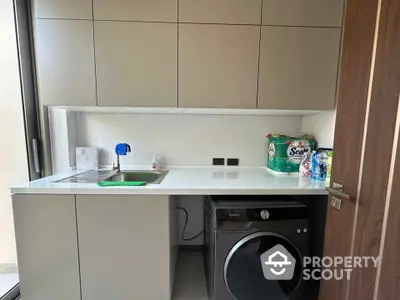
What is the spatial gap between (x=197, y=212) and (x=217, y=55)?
1431 millimetres

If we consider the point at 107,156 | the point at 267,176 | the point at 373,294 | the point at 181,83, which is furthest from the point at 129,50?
the point at 373,294

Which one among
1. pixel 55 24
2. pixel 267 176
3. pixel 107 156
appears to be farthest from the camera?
pixel 107 156

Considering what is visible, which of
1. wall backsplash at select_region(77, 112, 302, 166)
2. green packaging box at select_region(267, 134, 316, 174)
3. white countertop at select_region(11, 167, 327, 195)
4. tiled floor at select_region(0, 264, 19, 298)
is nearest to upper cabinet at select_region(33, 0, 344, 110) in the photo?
green packaging box at select_region(267, 134, 316, 174)

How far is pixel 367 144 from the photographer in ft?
3.20

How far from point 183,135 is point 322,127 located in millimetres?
1198

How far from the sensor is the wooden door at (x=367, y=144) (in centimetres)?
87

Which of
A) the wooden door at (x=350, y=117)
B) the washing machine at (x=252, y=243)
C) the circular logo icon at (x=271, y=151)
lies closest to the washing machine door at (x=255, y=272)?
the washing machine at (x=252, y=243)

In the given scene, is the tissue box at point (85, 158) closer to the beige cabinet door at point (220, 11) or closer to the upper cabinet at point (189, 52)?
the upper cabinet at point (189, 52)

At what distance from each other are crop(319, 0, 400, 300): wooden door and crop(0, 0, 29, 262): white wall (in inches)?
94.0

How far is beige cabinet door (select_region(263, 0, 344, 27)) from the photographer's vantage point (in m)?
1.52

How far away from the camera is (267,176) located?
174 centimetres

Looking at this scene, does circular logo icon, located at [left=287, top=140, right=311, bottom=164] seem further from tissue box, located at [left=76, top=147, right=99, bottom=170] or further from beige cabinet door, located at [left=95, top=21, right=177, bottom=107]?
tissue box, located at [left=76, top=147, right=99, bottom=170]

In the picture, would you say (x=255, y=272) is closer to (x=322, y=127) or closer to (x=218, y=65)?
(x=322, y=127)

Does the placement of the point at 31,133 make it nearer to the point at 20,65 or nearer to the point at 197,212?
the point at 20,65
